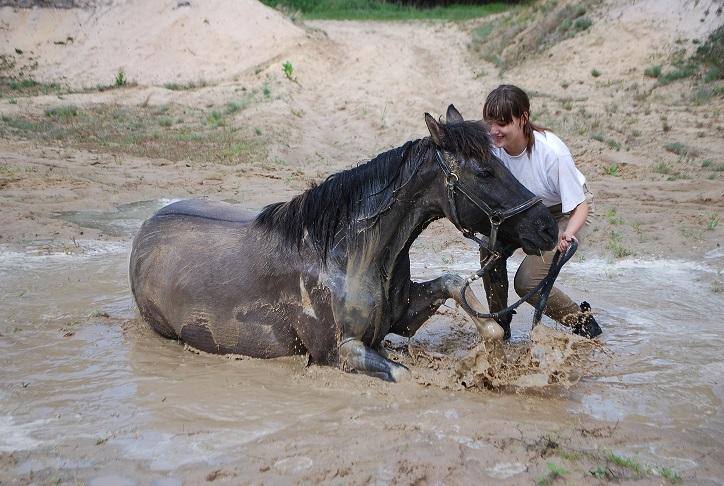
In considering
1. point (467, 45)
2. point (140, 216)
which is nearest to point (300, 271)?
point (140, 216)

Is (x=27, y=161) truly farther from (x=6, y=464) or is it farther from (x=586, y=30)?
(x=586, y=30)

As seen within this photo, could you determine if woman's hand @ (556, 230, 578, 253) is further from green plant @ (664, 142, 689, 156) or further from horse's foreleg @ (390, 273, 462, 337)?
green plant @ (664, 142, 689, 156)

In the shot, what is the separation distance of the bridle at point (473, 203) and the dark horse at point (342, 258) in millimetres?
11

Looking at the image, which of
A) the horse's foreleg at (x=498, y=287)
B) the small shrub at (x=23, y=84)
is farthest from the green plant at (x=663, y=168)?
the small shrub at (x=23, y=84)

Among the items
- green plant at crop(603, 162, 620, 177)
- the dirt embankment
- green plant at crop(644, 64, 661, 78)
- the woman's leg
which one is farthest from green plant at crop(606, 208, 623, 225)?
green plant at crop(644, 64, 661, 78)

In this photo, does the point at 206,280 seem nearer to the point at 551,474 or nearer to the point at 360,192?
the point at 360,192

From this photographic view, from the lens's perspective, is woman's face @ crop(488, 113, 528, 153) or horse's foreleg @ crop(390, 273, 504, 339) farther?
horse's foreleg @ crop(390, 273, 504, 339)

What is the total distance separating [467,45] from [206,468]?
1944 cm

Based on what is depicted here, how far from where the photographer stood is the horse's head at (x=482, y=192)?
4.09m

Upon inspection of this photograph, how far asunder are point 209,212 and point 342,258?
4.81 ft

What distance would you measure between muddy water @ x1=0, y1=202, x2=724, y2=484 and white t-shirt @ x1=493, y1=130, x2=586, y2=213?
1.17 metres

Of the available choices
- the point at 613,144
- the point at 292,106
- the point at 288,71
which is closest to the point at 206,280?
the point at 613,144

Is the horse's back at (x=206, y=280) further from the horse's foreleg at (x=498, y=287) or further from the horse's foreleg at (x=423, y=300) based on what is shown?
the horse's foreleg at (x=498, y=287)

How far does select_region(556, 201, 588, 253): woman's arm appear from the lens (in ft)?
14.4
